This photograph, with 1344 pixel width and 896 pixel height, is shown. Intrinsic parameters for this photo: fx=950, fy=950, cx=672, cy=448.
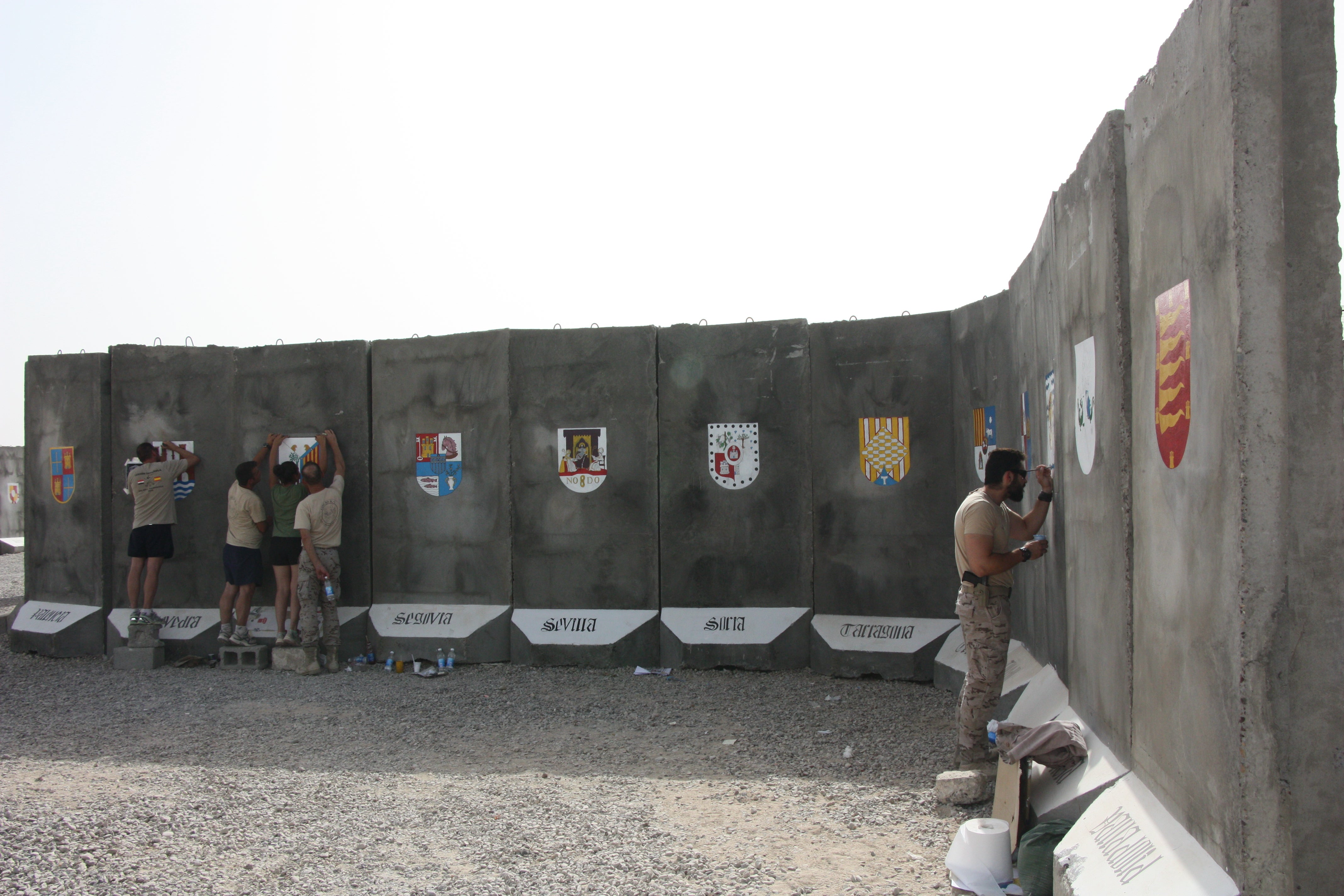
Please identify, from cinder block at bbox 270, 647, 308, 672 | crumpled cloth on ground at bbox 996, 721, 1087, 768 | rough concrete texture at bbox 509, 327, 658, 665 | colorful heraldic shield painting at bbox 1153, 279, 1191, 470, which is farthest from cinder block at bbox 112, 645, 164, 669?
colorful heraldic shield painting at bbox 1153, 279, 1191, 470

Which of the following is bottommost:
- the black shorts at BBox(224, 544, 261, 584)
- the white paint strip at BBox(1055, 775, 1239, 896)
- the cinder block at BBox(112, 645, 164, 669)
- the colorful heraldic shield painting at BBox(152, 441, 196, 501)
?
the cinder block at BBox(112, 645, 164, 669)

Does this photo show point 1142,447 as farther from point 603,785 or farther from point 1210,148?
point 603,785

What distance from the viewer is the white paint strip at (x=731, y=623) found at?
29.1 feet

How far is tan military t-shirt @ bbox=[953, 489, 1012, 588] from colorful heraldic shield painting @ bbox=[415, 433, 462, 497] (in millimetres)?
5716

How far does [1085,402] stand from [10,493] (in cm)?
3116

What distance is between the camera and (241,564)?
9891mm

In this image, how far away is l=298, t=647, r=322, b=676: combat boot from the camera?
9305mm

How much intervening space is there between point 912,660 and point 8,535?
2851cm

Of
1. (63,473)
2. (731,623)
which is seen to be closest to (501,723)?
(731,623)

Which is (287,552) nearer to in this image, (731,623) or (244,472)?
(244,472)

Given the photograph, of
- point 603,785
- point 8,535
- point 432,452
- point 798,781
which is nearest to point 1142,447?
point 798,781

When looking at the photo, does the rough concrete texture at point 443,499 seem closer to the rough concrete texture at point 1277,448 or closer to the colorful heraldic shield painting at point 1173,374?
the colorful heraldic shield painting at point 1173,374

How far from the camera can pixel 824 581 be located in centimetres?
887

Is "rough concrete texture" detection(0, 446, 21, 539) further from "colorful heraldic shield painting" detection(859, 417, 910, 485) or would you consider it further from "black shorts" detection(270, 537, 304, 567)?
"colorful heraldic shield painting" detection(859, 417, 910, 485)
